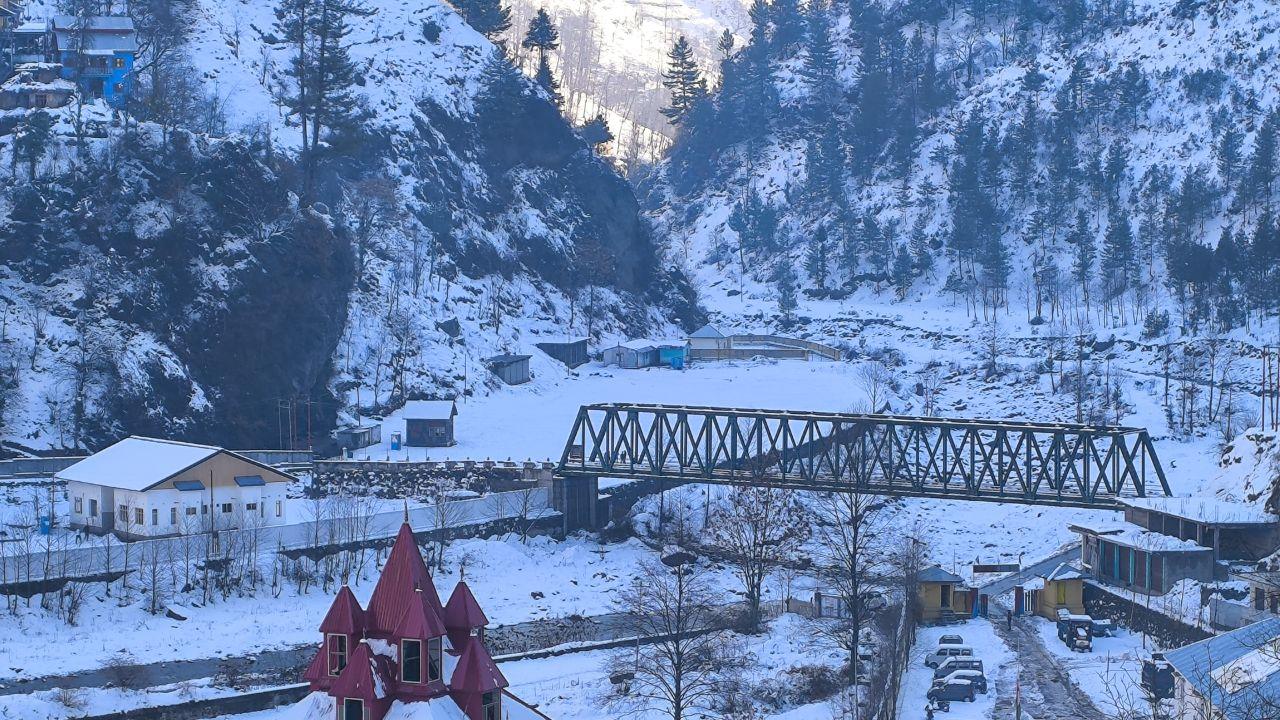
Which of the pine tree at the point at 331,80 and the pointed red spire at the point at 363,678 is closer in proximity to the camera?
the pointed red spire at the point at 363,678

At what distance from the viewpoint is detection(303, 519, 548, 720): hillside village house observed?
42750mm

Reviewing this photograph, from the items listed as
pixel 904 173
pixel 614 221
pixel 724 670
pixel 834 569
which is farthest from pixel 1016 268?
pixel 724 670

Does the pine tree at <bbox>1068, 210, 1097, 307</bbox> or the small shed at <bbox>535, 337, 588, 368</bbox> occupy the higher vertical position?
the pine tree at <bbox>1068, 210, 1097, 307</bbox>

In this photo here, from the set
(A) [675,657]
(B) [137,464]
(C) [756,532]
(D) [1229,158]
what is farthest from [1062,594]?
(D) [1229,158]

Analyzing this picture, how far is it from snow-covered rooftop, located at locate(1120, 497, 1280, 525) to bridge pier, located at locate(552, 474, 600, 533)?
26.9 m

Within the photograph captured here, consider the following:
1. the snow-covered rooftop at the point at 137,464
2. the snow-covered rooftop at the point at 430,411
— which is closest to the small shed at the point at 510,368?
the snow-covered rooftop at the point at 430,411

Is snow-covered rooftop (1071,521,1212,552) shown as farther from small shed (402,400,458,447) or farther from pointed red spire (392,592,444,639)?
pointed red spire (392,592,444,639)

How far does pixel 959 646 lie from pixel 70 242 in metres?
60.0

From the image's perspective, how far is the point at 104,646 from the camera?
63750 mm

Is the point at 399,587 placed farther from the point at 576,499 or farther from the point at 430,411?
the point at 430,411

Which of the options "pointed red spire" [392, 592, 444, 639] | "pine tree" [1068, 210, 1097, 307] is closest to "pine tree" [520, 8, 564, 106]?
"pine tree" [1068, 210, 1097, 307]

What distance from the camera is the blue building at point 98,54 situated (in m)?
118

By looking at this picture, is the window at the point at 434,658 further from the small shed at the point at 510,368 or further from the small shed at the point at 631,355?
the small shed at the point at 631,355

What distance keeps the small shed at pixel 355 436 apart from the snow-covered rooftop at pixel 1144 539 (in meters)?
42.1
